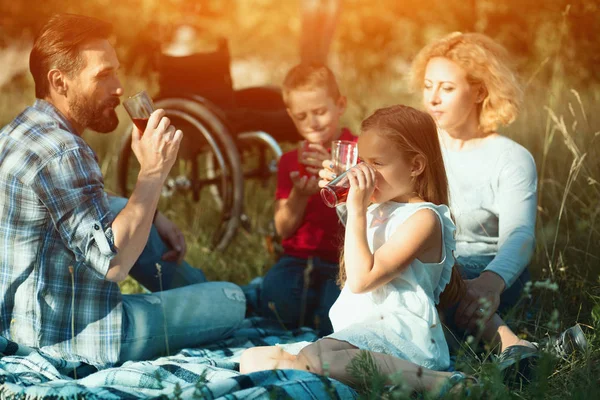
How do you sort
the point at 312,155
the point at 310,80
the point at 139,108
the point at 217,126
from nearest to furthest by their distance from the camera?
1. the point at 139,108
2. the point at 312,155
3. the point at 310,80
4. the point at 217,126

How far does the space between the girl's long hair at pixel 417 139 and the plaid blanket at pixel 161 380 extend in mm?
735

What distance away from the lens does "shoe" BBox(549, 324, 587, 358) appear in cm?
283

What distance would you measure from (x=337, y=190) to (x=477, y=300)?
2.60ft

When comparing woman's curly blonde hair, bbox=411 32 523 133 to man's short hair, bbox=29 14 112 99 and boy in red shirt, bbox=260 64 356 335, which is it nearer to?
boy in red shirt, bbox=260 64 356 335

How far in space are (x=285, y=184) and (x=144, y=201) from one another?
1162mm

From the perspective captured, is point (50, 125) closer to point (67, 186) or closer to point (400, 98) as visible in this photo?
point (67, 186)

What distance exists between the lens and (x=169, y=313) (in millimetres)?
3264

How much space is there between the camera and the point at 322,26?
6.19 metres

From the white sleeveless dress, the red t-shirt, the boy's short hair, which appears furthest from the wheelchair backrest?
the white sleeveless dress

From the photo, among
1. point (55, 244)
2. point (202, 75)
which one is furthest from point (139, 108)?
point (202, 75)

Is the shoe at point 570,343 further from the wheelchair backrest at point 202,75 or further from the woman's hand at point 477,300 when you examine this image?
the wheelchair backrest at point 202,75

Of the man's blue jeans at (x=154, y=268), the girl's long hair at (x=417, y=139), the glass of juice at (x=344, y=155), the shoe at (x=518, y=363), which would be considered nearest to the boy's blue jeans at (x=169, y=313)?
the man's blue jeans at (x=154, y=268)

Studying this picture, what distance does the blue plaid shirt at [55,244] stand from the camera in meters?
2.79

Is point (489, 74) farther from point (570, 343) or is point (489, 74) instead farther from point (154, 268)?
point (154, 268)
